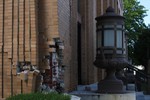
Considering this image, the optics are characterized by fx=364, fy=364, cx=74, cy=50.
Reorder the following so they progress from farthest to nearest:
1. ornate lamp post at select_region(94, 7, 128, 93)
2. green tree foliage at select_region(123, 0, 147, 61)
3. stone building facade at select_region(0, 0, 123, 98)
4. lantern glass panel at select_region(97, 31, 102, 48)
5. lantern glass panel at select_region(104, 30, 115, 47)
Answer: green tree foliage at select_region(123, 0, 147, 61), lantern glass panel at select_region(97, 31, 102, 48), lantern glass panel at select_region(104, 30, 115, 47), ornate lamp post at select_region(94, 7, 128, 93), stone building facade at select_region(0, 0, 123, 98)

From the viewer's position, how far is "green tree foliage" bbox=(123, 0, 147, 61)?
45.6 metres

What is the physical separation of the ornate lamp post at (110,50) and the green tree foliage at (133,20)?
114ft

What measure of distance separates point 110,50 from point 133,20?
129 feet

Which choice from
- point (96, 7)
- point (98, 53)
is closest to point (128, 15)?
point (96, 7)

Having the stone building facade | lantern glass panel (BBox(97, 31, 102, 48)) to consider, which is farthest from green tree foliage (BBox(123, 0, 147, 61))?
the stone building facade

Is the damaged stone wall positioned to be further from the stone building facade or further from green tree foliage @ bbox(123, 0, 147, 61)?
green tree foliage @ bbox(123, 0, 147, 61)

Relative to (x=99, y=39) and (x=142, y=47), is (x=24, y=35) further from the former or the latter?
(x=142, y=47)

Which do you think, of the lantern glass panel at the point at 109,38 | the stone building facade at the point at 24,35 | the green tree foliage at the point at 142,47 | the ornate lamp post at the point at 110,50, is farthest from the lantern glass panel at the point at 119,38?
the green tree foliage at the point at 142,47

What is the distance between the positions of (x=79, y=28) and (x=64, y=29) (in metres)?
4.23

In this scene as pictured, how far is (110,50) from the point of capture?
9742mm

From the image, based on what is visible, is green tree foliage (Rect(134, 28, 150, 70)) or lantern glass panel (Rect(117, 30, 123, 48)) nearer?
lantern glass panel (Rect(117, 30, 123, 48))

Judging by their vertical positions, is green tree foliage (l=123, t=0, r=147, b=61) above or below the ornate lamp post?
above

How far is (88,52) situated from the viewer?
12.8 metres

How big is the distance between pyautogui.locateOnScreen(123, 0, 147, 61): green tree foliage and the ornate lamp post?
34.6m
